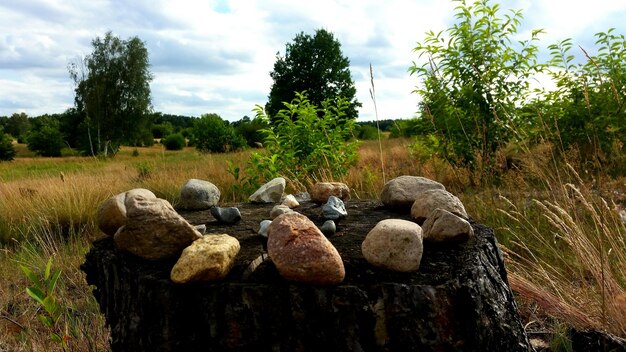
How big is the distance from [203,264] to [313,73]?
2466 centimetres

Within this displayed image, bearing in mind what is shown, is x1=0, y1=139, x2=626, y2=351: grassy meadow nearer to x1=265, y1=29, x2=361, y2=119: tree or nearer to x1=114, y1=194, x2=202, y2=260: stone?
x1=114, y1=194, x2=202, y2=260: stone

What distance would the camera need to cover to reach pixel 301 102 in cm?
652

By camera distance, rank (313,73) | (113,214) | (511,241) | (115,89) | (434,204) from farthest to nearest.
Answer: (115,89), (313,73), (511,241), (113,214), (434,204)

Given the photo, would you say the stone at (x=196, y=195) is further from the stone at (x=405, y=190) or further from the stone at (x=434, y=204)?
the stone at (x=434, y=204)

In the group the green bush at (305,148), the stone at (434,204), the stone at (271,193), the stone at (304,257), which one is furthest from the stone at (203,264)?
the green bush at (305,148)

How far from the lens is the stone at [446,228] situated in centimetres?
213

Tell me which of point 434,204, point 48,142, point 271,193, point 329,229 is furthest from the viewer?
point 48,142

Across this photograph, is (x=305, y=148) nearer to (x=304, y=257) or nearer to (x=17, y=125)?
(x=304, y=257)

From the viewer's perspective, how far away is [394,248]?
72.2 inches

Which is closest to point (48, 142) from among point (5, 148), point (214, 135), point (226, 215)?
point (5, 148)

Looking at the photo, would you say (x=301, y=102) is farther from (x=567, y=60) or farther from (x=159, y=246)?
(x=159, y=246)

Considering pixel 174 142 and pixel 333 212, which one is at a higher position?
pixel 333 212

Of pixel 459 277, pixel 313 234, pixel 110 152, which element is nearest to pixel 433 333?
pixel 459 277

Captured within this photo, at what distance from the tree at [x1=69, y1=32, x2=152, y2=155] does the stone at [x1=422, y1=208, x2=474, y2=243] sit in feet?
107
